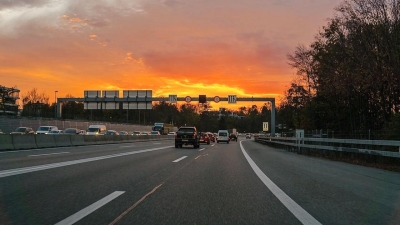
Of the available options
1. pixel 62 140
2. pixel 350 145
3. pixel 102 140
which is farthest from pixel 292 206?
pixel 102 140

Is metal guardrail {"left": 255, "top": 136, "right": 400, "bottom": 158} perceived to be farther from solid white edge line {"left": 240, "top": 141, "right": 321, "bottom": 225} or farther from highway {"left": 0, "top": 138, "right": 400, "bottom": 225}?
solid white edge line {"left": 240, "top": 141, "right": 321, "bottom": 225}

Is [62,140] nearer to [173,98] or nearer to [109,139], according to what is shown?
[109,139]

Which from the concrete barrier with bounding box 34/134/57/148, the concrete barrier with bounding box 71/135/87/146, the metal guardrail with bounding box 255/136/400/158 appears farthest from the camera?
the concrete barrier with bounding box 71/135/87/146

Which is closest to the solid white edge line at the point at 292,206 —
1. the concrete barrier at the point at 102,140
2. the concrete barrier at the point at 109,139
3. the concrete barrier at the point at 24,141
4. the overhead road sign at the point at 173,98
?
the concrete barrier at the point at 24,141

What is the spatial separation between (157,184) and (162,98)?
46.2 m

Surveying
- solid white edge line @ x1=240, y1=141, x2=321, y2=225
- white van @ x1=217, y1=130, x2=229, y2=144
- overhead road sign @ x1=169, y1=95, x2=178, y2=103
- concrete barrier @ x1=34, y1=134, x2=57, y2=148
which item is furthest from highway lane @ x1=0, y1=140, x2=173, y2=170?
white van @ x1=217, y1=130, x2=229, y2=144

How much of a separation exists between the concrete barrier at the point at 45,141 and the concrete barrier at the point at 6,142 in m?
3.00

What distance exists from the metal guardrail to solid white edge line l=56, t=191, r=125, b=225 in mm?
10748

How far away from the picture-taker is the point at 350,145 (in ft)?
71.4

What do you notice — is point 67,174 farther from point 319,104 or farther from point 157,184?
point 319,104

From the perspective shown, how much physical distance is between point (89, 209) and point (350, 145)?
18464 millimetres

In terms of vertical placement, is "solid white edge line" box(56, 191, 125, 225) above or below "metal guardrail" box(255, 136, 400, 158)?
below

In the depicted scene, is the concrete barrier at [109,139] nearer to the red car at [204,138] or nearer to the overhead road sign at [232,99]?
the red car at [204,138]

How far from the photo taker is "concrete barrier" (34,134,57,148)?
91.2 ft
